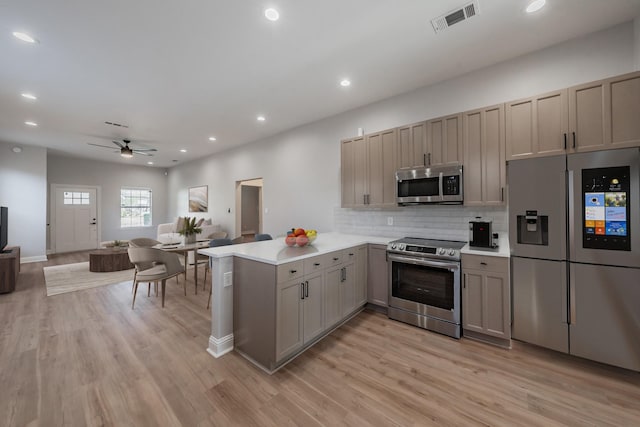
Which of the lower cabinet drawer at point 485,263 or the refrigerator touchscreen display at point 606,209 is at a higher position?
the refrigerator touchscreen display at point 606,209

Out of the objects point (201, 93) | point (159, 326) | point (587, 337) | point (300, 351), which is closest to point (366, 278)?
point (300, 351)

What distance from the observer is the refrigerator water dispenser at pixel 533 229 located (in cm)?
229

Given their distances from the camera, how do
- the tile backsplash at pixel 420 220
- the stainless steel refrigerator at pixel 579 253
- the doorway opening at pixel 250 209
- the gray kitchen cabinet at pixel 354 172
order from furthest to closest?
the doorway opening at pixel 250 209
the gray kitchen cabinet at pixel 354 172
the tile backsplash at pixel 420 220
the stainless steel refrigerator at pixel 579 253

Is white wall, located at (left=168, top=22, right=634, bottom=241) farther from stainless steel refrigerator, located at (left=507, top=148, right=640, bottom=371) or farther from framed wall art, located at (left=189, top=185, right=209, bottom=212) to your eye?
stainless steel refrigerator, located at (left=507, top=148, right=640, bottom=371)

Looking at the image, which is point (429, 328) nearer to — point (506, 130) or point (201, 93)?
point (506, 130)

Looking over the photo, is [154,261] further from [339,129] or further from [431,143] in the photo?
[431,143]

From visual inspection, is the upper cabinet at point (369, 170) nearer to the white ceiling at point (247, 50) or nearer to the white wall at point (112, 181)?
the white ceiling at point (247, 50)

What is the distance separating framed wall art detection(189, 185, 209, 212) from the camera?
25.2 feet

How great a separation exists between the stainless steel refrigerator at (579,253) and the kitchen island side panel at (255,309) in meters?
A: 2.35

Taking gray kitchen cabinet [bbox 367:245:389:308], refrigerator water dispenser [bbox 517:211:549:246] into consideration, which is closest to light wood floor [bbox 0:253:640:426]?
gray kitchen cabinet [bbox 367:245:389:308]

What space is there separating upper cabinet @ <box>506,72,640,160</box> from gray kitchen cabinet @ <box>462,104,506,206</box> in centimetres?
10

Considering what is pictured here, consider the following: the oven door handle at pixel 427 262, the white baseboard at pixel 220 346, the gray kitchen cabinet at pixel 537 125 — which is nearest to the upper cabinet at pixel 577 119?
the gray kitchen cabinet at pixel 537 125

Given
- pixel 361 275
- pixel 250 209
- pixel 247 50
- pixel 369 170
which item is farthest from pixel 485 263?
pixel 250 209

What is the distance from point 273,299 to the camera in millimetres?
2014
